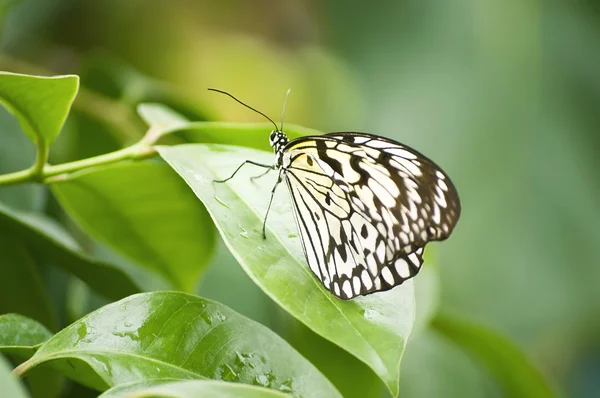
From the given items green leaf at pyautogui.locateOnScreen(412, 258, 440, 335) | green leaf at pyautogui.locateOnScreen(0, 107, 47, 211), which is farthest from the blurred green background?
green leaf at pyautogui.locateOnScreen(412, 258, 440, 335)

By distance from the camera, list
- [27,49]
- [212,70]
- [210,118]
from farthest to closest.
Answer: [212,70] < [27,49] < [210,118]

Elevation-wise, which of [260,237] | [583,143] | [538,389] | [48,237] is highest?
[583,143]

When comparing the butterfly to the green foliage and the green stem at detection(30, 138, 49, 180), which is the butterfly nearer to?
the green foliage

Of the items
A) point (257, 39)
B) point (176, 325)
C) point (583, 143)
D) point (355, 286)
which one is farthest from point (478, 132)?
point (176, 325)

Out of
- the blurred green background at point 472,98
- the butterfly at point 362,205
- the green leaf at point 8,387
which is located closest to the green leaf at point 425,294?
the butterfly at point 362,205

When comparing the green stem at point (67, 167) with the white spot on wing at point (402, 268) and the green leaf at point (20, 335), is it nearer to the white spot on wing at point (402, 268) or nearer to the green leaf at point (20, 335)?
the green leaf at point (20, 335)

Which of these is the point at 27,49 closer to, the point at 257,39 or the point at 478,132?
the point at 257,39

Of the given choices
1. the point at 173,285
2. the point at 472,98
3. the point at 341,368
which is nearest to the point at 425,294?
the point at 341,368

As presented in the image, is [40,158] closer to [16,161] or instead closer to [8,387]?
[16,161]
